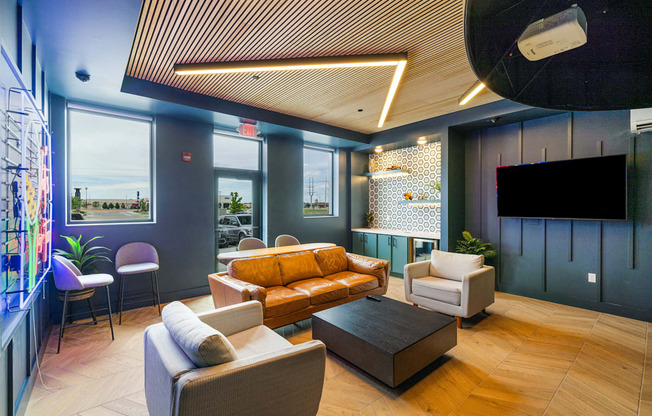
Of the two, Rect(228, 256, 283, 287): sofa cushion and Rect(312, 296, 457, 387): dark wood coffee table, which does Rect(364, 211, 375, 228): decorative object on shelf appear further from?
Rect(312, 296, 457, 387): dark wood coffee table

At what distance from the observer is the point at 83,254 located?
144 inches

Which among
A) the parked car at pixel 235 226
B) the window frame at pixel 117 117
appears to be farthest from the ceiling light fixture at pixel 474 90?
the window frame at pixel 117 117

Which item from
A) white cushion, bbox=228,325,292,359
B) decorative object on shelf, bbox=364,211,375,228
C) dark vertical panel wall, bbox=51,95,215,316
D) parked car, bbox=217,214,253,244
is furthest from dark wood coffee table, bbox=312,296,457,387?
decorative object on shelf, bbox=364,211,375,228

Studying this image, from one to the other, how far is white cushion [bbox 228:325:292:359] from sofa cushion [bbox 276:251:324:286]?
4.26ft

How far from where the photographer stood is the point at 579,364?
256 cm

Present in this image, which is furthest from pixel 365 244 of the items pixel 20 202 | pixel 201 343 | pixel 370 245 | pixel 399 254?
pixel 20 202

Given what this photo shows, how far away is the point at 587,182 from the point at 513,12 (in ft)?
13.7

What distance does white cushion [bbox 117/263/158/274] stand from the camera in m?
3.53

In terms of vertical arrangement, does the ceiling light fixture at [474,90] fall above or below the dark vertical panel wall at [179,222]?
above

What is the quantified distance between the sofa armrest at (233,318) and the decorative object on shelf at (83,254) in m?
2.27

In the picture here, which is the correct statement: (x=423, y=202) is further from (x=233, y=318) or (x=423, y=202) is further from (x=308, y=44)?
(x=233, y=318)

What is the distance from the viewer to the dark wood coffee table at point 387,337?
2132 millimetres

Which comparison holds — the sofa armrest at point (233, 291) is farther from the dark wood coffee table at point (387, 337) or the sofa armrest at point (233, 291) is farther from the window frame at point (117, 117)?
the window frame at point (117, 117)

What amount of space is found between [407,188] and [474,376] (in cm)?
446
